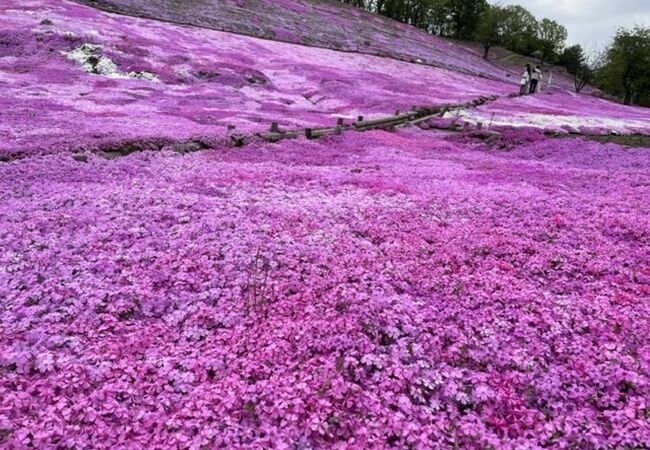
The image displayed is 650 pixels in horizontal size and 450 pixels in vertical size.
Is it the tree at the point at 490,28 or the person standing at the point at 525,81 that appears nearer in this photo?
the person standing at the point at 525,81

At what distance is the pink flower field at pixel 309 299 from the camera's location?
5.84 metres

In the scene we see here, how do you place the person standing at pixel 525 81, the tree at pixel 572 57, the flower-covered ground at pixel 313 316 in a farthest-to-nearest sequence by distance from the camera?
the tree at pixel 572 57, the person standing at pixel 525 81, the flower-covered ground at pixel 313 316

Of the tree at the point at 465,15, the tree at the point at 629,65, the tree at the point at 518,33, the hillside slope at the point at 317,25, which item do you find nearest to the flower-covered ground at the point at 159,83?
the hillside slope at the point at 317,25

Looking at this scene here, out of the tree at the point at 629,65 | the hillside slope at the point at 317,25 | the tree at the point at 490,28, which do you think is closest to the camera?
the hillside slope at the point at 317,25

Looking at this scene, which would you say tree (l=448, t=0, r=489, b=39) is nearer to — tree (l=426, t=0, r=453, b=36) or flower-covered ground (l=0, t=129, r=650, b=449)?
tree (l=426, t=0, r=453, b=36)

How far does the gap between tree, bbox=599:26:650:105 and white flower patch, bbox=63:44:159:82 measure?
8881 centimetres

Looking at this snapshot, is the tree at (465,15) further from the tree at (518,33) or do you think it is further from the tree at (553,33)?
the tree at (553,33)

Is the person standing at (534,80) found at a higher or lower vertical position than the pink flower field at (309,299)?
higher

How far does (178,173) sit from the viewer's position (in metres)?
15.5

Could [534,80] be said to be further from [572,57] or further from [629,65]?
[572,57]

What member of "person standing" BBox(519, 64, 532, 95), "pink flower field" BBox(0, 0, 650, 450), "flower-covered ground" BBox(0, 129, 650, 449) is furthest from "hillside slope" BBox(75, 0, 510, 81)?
"flower-covered ground" BBox(0, 129, 650, 449)

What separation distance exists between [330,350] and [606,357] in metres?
4.16

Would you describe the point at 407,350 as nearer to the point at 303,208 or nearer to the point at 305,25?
the point at 303,208

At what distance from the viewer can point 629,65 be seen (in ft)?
298
